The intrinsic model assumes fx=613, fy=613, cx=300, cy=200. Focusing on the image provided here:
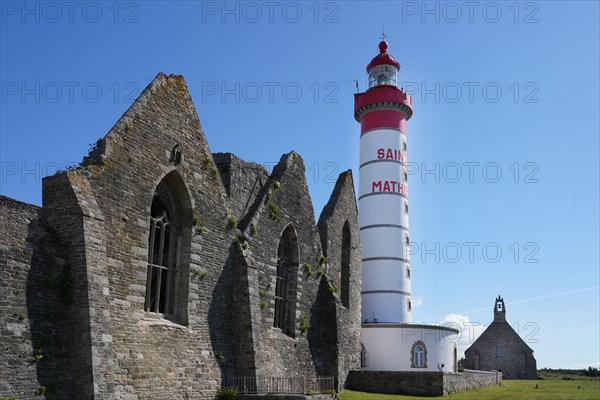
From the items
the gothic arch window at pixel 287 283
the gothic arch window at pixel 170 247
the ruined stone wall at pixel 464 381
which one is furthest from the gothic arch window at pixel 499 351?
the gothic arch window at pixel 170 247

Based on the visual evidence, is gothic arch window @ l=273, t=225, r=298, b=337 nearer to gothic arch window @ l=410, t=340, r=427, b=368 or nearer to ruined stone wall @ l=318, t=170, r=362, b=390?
ruined stone wall @ l=318, t=170, r=362, b=390

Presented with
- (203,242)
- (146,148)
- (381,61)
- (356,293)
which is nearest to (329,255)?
(356,293)

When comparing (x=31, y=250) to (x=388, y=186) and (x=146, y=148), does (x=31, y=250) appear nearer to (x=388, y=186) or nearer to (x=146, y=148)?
(x=146, y=148)

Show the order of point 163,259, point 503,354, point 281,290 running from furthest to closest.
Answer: point 503,354 → point 281,290 → point 163,259

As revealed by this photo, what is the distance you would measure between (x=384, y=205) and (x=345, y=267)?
774cm

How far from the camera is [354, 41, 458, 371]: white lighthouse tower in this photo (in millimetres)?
32125

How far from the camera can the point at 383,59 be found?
41.1m

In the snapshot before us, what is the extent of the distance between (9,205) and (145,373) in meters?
5.06

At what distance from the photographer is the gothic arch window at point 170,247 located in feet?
55.1

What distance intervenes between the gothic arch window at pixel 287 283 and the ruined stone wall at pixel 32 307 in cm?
987

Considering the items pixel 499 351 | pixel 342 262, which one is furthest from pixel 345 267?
pixel 499 351

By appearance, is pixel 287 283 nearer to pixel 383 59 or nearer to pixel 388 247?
pixel 388 247

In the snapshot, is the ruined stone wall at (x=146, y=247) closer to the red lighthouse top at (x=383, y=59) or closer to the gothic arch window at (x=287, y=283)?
the gothic arch window at (x=287, y=283)

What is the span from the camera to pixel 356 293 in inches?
1182
